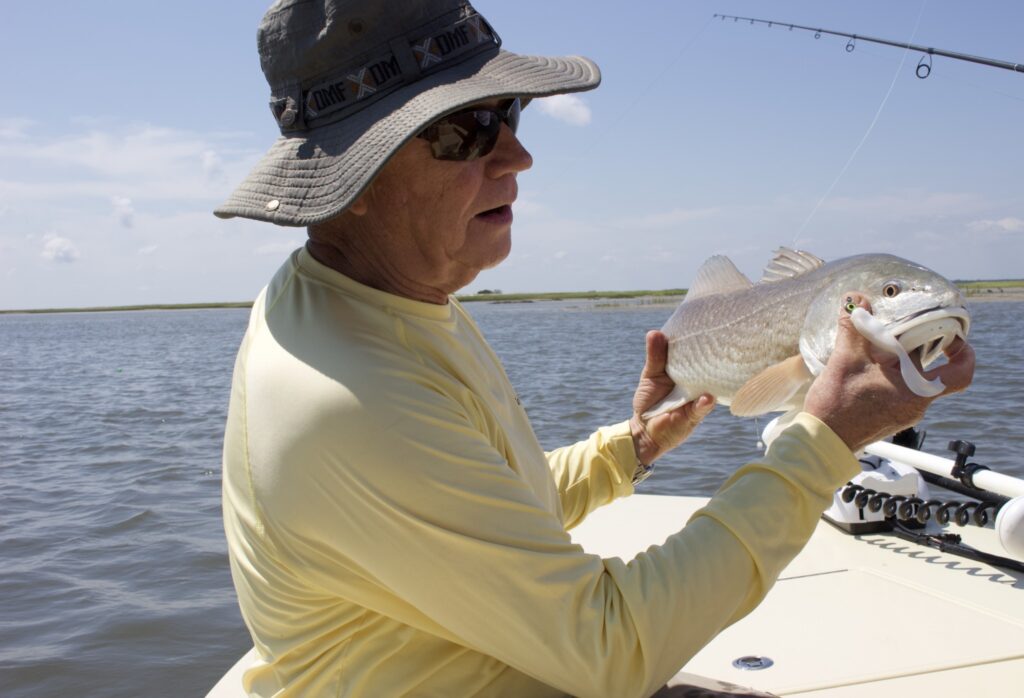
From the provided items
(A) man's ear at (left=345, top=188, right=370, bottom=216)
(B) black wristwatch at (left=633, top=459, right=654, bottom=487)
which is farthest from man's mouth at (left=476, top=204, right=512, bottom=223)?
(B) black wristwatch at (left=633, top=459, right=654, bottom=487)

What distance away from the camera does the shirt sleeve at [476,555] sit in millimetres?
1554

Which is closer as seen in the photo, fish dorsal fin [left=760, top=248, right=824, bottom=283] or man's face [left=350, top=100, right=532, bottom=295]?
man's face [left=350, top=100, right=532, bottom=295]

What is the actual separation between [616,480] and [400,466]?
1340 millimetres

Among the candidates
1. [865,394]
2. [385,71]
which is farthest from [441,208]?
[865,394]

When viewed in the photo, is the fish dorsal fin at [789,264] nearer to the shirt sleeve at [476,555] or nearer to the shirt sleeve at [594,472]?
the shirt sleeve at [594,472]

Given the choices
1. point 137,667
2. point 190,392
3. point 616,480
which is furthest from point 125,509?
point 190,392

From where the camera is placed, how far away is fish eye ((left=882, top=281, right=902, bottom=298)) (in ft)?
7.09

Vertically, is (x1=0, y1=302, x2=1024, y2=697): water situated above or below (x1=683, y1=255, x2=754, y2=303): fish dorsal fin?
below

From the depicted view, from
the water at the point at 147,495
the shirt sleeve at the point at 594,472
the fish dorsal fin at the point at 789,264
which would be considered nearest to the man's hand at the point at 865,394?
the fish dorsal fin at the point at 789,264

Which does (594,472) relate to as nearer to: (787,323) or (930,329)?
(787,323)

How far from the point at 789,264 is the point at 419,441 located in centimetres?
159

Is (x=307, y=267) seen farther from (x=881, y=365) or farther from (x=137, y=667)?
(x=137, y=667)

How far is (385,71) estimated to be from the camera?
1762mm

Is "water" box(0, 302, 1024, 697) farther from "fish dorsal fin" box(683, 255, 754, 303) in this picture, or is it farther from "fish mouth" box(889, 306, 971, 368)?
"fish mouth" box(889, 306, 971, 368)
